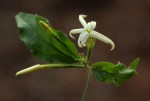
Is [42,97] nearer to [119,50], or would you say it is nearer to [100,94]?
[100,94]

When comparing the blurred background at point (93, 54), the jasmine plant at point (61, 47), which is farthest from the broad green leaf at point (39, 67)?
the blurred background at point (93, 54)

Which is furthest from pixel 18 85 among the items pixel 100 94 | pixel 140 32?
pixel 140 32

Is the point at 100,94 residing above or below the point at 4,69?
below

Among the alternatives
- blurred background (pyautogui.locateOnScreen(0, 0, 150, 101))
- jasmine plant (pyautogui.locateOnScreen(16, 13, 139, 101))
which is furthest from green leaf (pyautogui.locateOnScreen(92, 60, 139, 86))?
blurred background (pyautogui.locateOnScreen(0, 0, 150, 101))

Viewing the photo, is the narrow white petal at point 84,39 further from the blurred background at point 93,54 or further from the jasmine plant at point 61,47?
the blurred background at point 93,54

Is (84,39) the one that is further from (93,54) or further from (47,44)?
(93,54)
